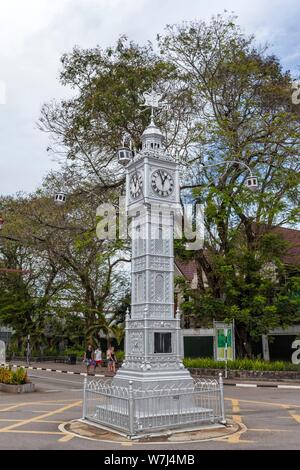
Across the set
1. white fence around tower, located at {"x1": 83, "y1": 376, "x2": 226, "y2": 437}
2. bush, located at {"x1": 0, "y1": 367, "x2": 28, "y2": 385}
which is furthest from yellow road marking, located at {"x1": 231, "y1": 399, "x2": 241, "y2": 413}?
bush, located at {"x1": 0, "y1": 367, "x2": 28, "y2": 385}

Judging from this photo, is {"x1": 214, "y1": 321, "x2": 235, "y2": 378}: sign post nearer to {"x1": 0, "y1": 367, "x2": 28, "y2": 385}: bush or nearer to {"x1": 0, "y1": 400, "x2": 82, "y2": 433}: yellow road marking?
{"x1": 0, "y1": 367, "x2": 28, "y2": 385}: bush

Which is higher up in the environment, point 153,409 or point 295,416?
point 153,409

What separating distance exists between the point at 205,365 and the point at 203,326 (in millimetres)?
2293

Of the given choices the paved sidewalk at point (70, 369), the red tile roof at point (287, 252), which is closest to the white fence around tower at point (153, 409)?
the red tile roof at point (287, 252)

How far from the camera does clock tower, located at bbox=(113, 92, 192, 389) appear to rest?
10281 millimetres

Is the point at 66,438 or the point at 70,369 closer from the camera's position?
the point at 66,438

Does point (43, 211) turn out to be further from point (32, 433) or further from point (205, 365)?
point (32, 433)

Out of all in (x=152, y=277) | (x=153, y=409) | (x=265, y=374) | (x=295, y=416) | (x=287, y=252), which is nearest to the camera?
(x=153, y=409)

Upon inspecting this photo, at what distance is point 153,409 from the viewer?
30.8 feet

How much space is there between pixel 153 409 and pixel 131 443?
1153mm

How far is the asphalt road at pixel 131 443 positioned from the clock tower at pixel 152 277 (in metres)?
1.85

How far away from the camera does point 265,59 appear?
2544 centimetres

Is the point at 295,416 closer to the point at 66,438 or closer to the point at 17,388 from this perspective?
the point at 66,438

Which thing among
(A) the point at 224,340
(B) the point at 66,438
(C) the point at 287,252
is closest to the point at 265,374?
(A) the point at 224,340
